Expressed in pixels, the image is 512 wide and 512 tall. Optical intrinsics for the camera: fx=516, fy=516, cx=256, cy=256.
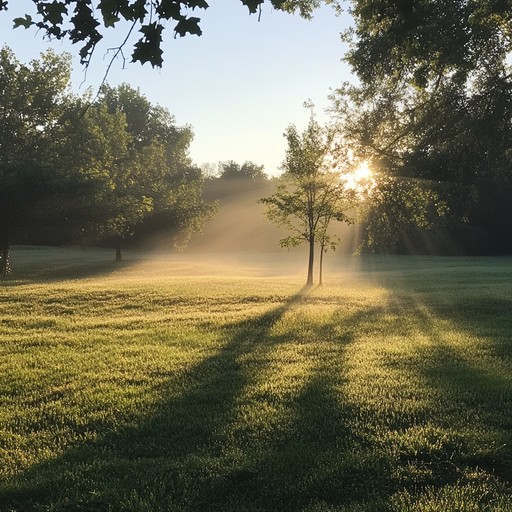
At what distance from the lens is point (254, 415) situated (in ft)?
18.3

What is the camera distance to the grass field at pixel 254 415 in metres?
3.91

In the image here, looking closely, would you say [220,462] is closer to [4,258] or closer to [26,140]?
[4,258]

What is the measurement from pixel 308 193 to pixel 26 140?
672 inches

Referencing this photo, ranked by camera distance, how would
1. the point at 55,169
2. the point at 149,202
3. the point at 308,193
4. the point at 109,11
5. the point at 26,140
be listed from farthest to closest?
the point at 149,202 → the point at 26,140 → the point at 55,169 → the point at 308,193 → the point at 109,11

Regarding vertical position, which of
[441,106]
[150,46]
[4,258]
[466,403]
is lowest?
[466,403]

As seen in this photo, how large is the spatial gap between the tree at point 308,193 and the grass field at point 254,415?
1146cm

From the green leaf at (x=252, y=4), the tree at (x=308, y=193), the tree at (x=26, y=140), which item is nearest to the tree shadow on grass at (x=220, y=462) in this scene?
the green leaf at (x=252, y=4)

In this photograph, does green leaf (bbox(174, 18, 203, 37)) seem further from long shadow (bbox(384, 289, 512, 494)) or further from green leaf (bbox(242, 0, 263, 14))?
long shadow (bbox(384, 289, 512, 494))

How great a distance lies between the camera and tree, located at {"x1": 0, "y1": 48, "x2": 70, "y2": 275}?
988 inches

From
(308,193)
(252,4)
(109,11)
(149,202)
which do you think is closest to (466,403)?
(252,4)

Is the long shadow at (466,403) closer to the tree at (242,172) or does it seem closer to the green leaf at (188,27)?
the green leaf at (188,27)

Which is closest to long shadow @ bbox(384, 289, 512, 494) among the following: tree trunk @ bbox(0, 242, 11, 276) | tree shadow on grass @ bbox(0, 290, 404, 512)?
tree shadow on grass @ bbox(0, 290, 404, 512)

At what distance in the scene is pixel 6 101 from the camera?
2764cm

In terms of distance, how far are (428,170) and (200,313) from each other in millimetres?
7476
